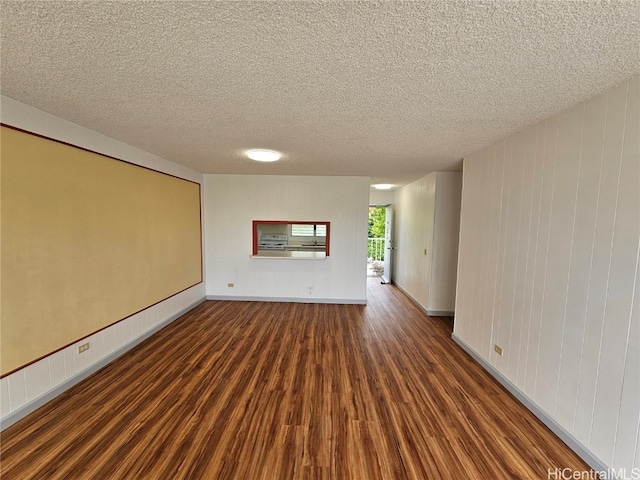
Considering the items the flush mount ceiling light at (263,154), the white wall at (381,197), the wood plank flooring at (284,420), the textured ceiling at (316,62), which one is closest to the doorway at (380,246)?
the white wall at (381,197)

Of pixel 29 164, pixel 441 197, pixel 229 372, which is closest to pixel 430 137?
pixel 441 197

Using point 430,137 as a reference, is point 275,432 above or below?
below

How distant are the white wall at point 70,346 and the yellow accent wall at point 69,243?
0.27ft

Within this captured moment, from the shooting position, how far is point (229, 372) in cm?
261

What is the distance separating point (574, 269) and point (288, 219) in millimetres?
4062

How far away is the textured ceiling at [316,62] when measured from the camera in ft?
3.53

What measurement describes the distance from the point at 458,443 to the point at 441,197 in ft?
11.5

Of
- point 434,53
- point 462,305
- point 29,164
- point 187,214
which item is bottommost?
point 462,305

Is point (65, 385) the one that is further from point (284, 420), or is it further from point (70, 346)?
point (284, 420)

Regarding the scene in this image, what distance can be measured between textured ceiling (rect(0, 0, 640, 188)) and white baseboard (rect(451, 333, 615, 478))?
7.84ft

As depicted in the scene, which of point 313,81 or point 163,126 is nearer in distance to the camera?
point 313,81

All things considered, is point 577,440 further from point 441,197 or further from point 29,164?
point 29,164

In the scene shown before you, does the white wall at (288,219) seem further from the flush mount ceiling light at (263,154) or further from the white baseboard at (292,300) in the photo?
the flush mount ceiling light at (263,154)

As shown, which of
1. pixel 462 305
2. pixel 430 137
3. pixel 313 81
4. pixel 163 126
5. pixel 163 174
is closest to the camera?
pixel 313 81
